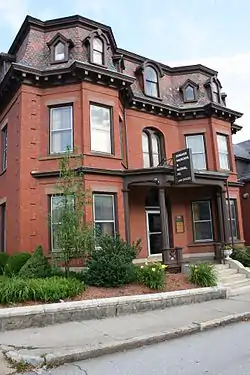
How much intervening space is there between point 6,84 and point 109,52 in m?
4.74

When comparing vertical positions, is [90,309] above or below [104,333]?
above

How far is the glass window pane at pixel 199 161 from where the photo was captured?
58.6 feet

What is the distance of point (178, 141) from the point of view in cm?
1794

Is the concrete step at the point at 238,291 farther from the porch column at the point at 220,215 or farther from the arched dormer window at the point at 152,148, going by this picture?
the arched dormer window at the point at 152,148

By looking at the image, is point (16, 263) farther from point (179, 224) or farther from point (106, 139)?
point (179, 224)

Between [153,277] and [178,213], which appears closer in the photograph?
[153,277]

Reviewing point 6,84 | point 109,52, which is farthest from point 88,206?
point 109,52

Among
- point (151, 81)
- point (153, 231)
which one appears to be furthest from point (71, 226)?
point (151, 81)

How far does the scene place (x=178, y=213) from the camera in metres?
16.9

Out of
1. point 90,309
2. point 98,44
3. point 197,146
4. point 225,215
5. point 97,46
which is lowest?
point 90,309

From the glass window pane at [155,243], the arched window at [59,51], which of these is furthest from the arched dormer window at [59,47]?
the glass window pane at [155,243]

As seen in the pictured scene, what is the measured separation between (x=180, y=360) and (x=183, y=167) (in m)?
8.93

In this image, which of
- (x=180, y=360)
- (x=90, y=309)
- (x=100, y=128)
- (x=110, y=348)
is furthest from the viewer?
(x=100, y=128)

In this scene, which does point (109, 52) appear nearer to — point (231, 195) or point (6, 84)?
point (6, 84)
